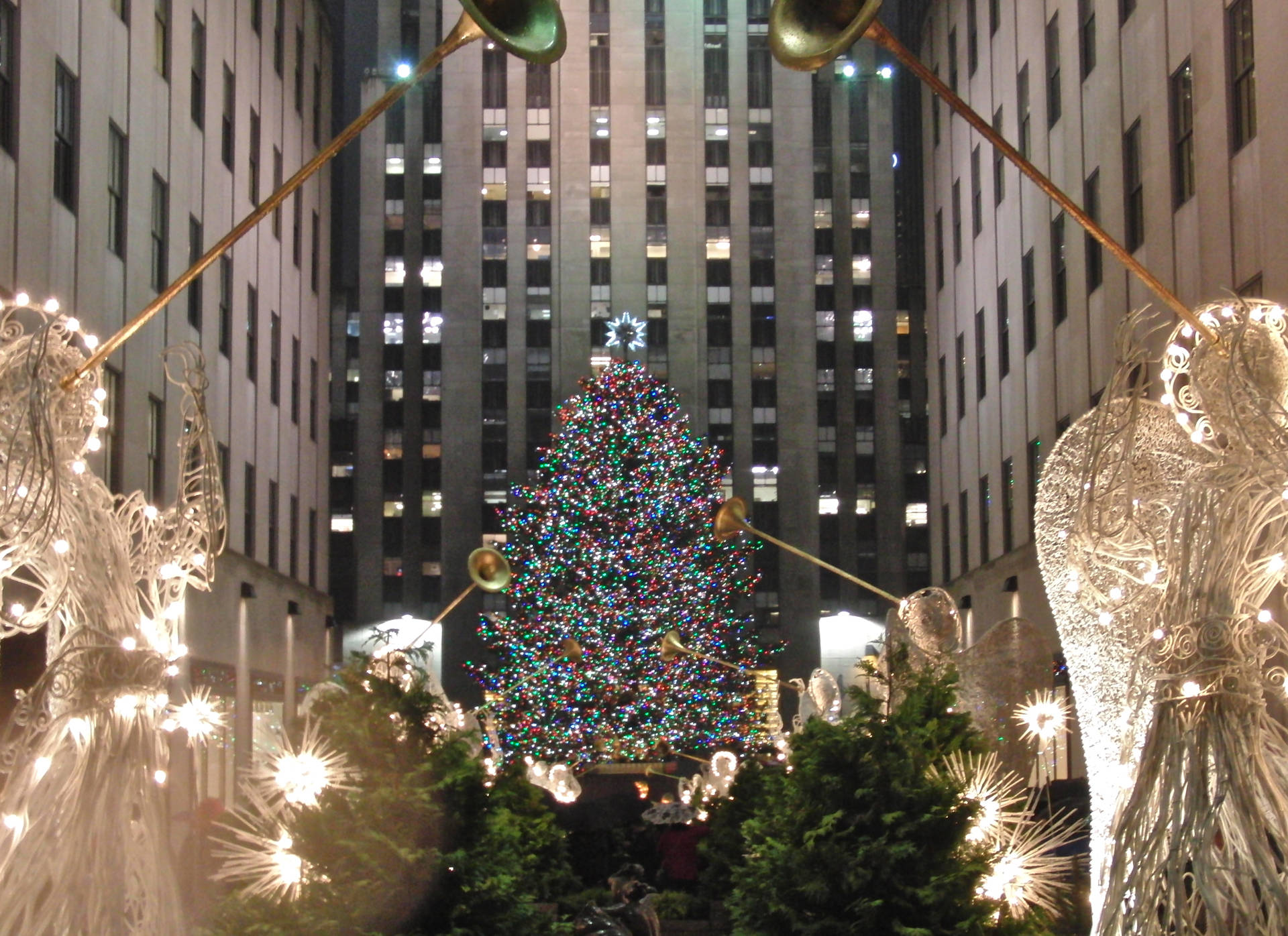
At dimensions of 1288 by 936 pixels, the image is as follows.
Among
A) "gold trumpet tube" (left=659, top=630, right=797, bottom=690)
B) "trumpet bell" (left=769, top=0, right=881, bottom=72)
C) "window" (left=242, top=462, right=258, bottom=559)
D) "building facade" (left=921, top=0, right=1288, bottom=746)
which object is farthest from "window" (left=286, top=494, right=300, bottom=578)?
"trumpet bell" (left=769, top=0, right=881, bottom=72)

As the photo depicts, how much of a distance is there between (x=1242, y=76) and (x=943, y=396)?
72.7 ft

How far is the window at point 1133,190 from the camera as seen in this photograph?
78.3 feet

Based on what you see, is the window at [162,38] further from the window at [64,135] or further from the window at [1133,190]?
the window at [1133,190]

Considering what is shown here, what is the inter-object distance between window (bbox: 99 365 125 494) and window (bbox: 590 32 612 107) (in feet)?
125

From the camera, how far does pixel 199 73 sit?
1129 inches

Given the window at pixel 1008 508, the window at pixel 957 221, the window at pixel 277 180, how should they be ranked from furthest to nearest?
the window at pixel 957 221, the window at pixel 277 180, the window at pixel 1008 508

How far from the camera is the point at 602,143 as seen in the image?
192 ft

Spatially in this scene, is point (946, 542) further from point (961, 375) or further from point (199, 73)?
point (199, 73)

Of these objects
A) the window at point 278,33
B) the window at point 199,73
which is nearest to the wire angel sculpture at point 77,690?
the window at point 199,73

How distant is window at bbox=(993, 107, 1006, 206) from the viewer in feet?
110

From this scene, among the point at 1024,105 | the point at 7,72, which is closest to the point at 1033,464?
the point at 1024,105

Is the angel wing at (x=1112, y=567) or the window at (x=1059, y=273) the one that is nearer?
the angel wing at (x=1112, y=567)

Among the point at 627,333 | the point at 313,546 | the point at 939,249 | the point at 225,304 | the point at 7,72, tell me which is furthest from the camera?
the point at 627,333

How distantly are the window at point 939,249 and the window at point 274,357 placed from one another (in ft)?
52.4
